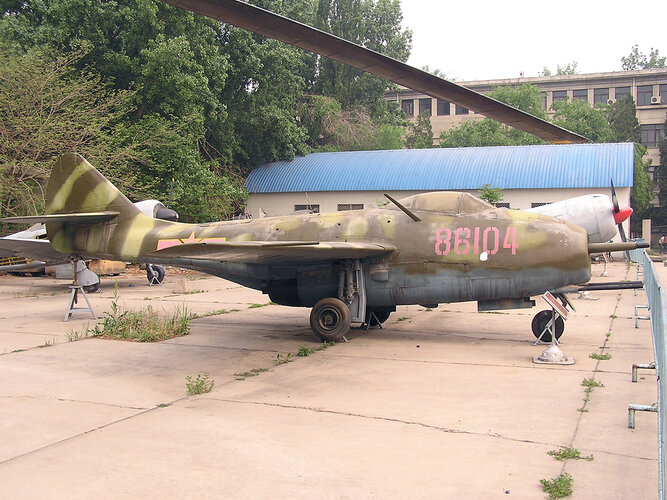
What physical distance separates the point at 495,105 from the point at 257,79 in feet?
105

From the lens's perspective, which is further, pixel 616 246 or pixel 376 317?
pixel 376 317

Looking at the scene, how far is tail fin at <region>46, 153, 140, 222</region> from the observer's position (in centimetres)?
1222

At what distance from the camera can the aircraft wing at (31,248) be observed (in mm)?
16078

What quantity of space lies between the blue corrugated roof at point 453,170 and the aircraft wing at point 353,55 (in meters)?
28.9

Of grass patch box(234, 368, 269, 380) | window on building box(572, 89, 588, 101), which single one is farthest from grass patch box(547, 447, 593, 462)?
window on building box(572, 89, 588, 101)

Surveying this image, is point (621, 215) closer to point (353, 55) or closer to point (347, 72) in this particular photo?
point (353, 55)

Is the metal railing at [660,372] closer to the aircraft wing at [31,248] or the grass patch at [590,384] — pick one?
the grass patch at [590,384]

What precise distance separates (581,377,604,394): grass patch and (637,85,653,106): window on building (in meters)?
67.4

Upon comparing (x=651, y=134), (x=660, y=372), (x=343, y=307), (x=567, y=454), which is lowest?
(x=567, y=454)

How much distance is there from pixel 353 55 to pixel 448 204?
6.43m

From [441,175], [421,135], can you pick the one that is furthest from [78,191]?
[421,135]

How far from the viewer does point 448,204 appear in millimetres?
10055

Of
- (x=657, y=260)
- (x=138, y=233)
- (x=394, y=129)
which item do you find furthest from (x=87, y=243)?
(x=394, y=129)

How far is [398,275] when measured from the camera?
10.1 m
